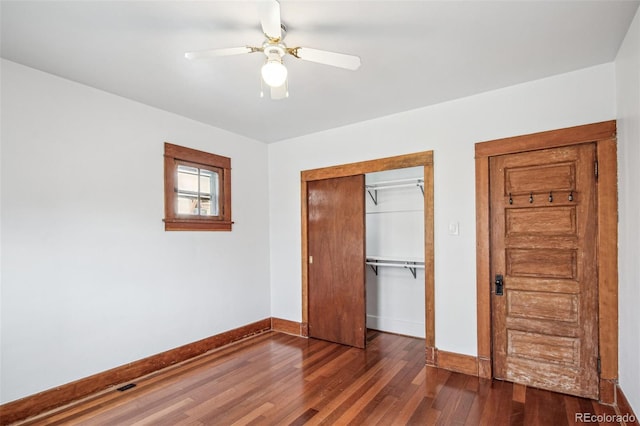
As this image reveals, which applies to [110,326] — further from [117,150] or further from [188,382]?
[117,150]

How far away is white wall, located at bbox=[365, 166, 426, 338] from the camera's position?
4.20 m

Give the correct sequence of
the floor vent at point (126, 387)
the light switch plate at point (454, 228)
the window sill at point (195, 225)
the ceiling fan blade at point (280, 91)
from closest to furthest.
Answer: the ceiling fan blade at point (280, 91)
the floor vent at point (126, 387)
the light switch plate at point (454, 228)
the window sill at point (195, 225)

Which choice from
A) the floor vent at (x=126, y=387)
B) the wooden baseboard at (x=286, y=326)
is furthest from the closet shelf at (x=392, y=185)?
the floor vent at (x=126, y=387)

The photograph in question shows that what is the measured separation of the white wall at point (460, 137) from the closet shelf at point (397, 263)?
0.77m

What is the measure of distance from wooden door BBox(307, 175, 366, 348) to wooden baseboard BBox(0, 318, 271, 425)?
109 cm

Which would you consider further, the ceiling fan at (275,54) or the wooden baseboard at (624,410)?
the wooden baseboard at (624,410)

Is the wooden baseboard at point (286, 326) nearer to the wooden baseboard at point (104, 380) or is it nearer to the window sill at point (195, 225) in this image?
the wooden baseboard at point (104, 380)

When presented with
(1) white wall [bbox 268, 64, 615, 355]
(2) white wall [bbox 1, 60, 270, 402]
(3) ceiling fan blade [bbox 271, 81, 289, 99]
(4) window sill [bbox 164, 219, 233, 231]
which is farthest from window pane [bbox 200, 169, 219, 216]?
(3) ceiling fan blade [bbox 271, 81, 289, 99]

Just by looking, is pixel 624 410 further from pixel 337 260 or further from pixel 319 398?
pixel 337 260

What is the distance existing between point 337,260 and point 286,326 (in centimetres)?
124

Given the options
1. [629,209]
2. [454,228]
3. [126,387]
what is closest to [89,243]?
[126,387]

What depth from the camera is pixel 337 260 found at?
4.05m

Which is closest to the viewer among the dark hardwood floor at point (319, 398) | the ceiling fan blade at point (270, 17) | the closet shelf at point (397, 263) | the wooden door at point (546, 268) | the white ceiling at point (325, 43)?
the ceiling fan blade at point (270, 17)

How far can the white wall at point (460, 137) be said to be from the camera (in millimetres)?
2666
